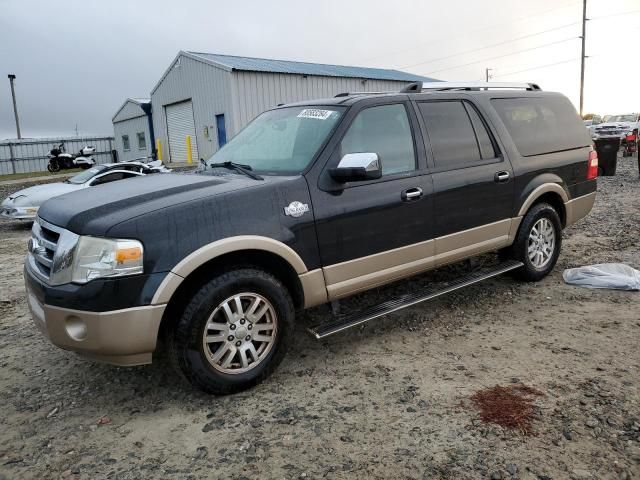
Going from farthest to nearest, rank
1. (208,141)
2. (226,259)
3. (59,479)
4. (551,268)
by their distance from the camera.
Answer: (208,141) → (551,268) → (226,259) → (59,479)

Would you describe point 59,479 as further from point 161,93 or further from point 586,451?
point 161,93

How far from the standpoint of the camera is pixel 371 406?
313cm

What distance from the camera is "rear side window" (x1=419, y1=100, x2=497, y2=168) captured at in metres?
4.25

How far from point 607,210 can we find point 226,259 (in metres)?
8.29

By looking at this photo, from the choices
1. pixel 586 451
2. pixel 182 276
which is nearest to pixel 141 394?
pixel 182 276

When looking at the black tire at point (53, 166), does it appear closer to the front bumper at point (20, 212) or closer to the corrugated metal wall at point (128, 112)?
the corrugated metal wall at point (128, 112)

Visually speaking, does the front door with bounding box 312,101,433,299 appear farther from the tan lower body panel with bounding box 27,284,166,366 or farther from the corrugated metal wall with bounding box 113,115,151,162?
the corrugated metal wall with bounding box 113,115,151,162

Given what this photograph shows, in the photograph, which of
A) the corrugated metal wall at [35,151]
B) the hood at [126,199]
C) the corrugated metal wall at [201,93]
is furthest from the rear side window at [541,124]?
the corrugated metal wall at [35,151]

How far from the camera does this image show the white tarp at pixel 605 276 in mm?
5012

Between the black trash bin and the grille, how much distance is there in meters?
14.7

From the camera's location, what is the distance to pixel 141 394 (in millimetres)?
3426

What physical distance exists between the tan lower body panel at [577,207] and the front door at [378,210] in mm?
2215

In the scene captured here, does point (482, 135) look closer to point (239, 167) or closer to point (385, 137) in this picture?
point (385, 137)

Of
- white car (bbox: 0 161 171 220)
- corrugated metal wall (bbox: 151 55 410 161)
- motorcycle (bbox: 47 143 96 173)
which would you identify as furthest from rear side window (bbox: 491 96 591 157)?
motorcycle (bbox: 47 143 96 173)
